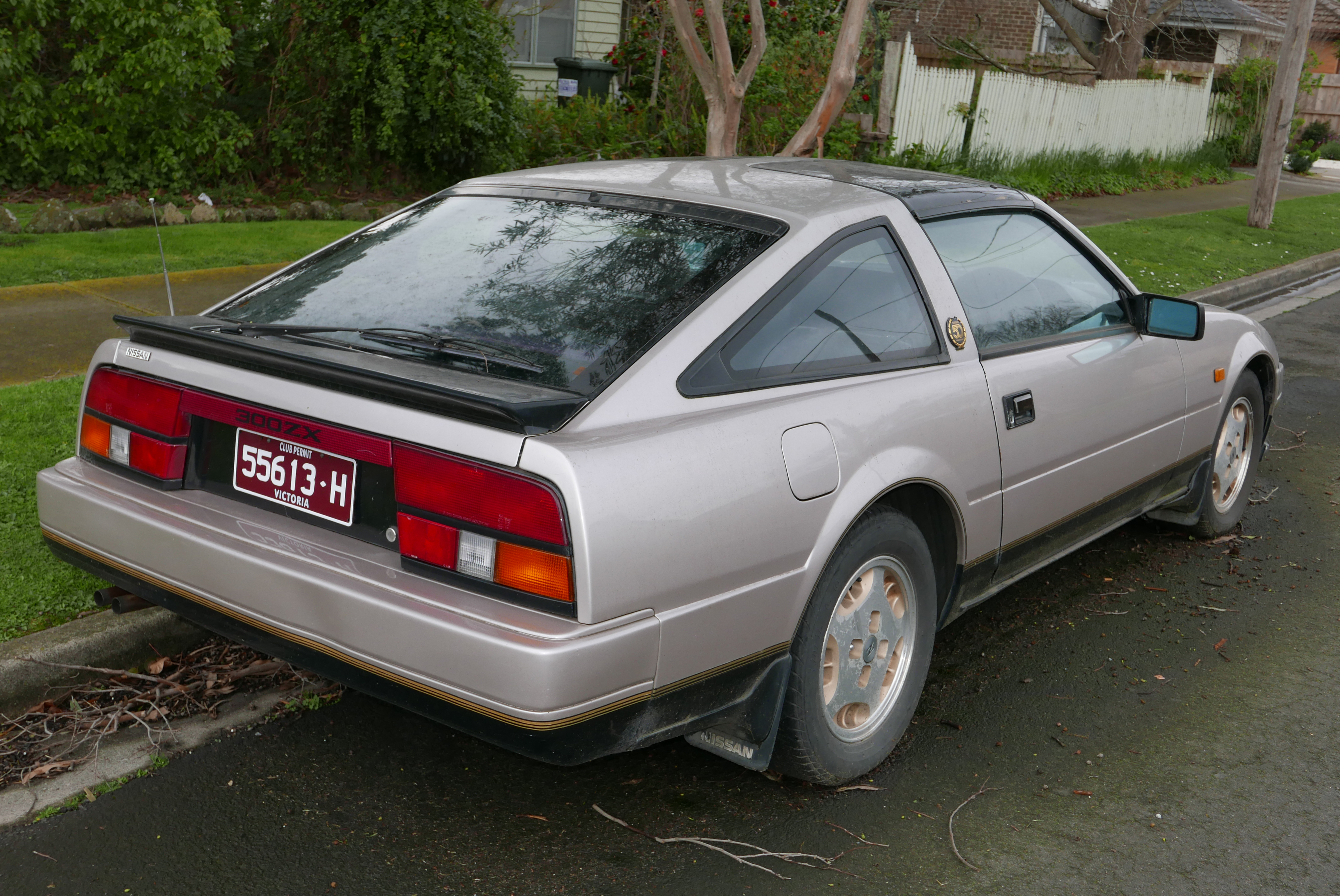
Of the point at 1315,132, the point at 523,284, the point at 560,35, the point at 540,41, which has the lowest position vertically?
the point at 523,284

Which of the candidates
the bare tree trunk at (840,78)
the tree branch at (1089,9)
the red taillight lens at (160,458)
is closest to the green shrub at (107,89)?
the bare tree trunk at (840,78)

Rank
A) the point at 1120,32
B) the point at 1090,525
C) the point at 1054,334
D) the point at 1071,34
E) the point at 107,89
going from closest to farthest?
the point at 1054,334, the point at 1090,525, the point at 107,89, the point at 1120,32, the point at 1071,34

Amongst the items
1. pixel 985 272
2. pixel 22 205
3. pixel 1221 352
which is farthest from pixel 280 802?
pixel 22 205

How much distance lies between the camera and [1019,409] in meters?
3.53

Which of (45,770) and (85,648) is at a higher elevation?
(85,648)

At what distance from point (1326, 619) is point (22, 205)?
10370mm

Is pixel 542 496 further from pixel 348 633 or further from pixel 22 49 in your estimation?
pixel 22 49

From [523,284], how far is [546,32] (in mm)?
16143

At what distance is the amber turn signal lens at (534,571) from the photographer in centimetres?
237

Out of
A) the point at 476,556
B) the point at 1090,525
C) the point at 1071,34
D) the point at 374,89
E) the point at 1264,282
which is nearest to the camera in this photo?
the point at 476,556

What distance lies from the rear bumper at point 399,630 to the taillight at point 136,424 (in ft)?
0.23

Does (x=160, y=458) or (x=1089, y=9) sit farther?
(x=1089, y=9)

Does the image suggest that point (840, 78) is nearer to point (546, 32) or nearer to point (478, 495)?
point (478, 495)

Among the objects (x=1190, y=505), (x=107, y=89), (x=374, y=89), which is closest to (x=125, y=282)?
(x=107, y=89)
